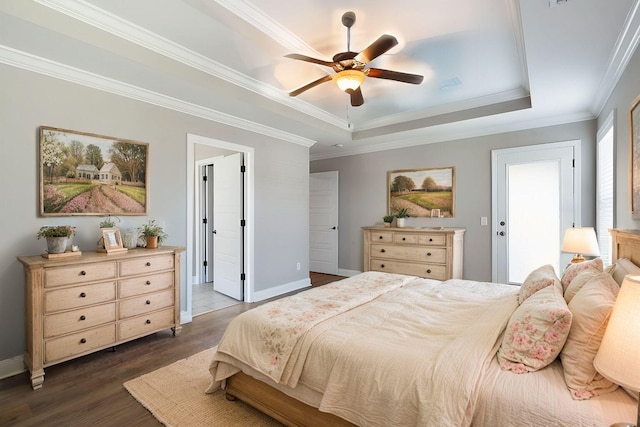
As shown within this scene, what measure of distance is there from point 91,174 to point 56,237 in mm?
720

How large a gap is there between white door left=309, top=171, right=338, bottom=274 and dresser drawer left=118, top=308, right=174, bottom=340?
3.51 metres

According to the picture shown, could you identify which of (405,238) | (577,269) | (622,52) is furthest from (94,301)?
(622,52)

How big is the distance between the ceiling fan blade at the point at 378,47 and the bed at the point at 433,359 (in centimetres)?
179

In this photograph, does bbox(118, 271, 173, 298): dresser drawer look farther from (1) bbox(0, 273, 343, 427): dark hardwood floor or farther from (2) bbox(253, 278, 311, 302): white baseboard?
(2) bbox(253, 278, 311, 302): white baseboard

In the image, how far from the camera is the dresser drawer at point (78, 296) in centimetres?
233

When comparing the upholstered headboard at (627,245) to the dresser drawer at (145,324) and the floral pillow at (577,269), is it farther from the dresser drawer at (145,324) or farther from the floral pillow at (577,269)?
the dresser drawer at (145,324)

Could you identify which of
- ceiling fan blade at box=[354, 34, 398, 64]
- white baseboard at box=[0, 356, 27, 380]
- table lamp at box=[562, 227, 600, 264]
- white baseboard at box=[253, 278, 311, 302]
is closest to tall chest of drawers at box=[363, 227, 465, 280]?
white baseboard at box=[253, 278, 311, 302]

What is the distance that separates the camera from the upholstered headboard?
1818mm

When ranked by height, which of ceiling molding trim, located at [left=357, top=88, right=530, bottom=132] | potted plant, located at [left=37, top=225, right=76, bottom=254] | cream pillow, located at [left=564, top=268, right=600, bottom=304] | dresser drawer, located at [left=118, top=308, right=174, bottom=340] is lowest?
dresser drawer, located at [left=118, top=308, right=174, bottom=340]

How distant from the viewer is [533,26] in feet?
6.68

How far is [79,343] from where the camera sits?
2.47 metres

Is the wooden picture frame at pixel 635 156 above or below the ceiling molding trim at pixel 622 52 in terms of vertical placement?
below

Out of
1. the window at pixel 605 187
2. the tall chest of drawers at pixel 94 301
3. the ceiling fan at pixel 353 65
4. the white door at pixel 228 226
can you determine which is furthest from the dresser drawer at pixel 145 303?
the window at pixel 605 187

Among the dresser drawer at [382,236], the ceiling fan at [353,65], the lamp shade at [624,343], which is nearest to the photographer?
the lamp shade at [624,343]
